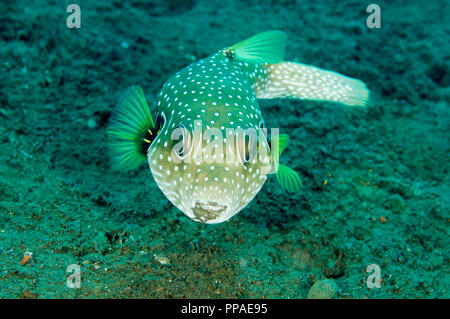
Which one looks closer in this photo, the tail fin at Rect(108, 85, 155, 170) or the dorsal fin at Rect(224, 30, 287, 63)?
the tail fin at Rect(108, 85, 155, 170)

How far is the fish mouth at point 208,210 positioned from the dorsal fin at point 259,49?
2.33m

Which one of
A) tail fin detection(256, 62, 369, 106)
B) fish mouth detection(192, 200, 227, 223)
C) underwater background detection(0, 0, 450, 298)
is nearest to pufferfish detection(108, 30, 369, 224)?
fish mouth detection(192, 200, 227, 223)

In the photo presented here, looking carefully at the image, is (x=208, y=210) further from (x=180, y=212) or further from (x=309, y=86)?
(x=309, y=86)

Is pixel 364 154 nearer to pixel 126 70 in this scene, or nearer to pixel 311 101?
pixel 311 101

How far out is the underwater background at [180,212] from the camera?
10.3ft

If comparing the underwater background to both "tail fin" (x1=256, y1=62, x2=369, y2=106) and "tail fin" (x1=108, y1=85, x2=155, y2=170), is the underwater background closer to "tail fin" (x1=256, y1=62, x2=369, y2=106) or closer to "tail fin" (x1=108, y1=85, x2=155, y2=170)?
"tail fin" (x1=256, y1=62, x2=369, y2=106)

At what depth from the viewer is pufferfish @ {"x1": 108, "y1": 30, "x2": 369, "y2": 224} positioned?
2.54m

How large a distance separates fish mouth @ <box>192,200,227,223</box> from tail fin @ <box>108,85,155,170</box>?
115cm

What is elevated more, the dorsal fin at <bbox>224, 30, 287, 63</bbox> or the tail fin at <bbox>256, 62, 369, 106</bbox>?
the dorsal fin at <bbox>224, 30, 287, 63</bbox>

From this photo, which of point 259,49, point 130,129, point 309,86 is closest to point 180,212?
point 130,129

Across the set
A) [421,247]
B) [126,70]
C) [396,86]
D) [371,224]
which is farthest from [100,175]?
[396,86]

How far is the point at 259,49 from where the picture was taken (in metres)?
4.28

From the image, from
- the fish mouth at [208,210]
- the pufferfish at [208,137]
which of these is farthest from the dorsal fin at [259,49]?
the fish mouth at [208,210]
